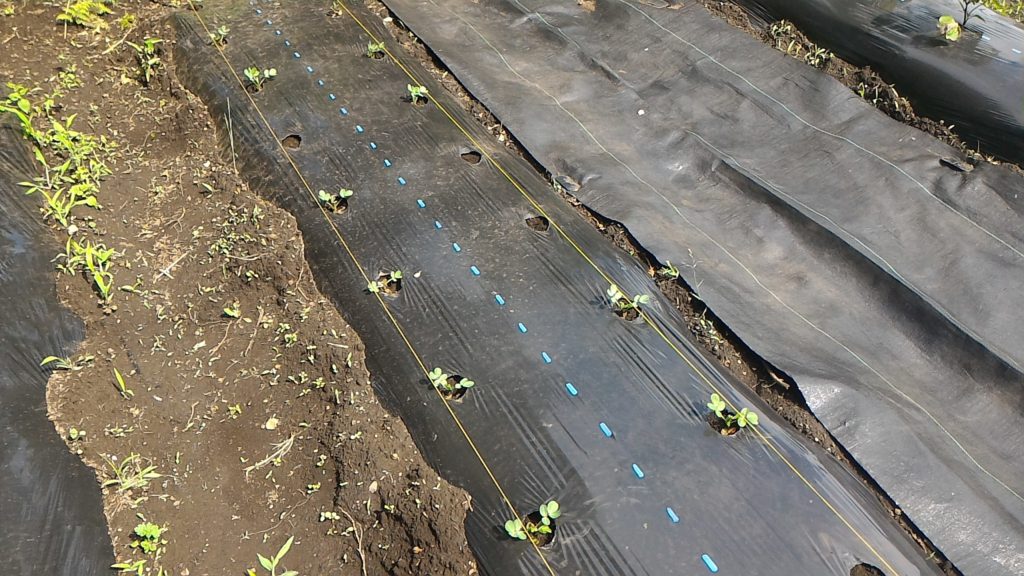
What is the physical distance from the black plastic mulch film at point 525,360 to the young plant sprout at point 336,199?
0.06m

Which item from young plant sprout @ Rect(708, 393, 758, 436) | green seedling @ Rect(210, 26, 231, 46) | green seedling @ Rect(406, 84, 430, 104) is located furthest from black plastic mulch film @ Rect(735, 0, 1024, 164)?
green seedling @ Rect(210, 26, 231, 46)

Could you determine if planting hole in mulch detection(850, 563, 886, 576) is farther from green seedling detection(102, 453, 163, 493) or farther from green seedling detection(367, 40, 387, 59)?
green seedling detection(367, 40, 387, 59)

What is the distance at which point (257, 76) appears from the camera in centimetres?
431

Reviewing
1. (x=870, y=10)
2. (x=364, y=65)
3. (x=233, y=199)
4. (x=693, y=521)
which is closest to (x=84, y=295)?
(x=233, y=199)

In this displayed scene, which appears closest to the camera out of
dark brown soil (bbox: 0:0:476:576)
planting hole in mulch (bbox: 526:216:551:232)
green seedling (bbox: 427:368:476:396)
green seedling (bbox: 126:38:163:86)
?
dark brown soil (bbox: 0:0:476:576)

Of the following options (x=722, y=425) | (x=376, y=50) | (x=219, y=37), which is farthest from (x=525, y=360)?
(x=219, y=37)

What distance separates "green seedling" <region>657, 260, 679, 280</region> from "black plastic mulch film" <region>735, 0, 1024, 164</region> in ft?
7.78

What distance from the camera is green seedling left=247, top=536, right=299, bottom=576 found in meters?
2.40

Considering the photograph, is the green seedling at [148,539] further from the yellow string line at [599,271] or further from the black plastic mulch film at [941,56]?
the black plastic mulch film at [941,56]

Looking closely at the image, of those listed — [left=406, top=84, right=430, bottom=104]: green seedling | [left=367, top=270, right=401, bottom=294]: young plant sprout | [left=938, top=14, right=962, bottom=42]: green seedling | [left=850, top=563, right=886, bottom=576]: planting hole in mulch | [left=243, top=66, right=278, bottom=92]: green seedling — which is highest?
[left=938, top=14, right=962, bottom=42]: green seedling

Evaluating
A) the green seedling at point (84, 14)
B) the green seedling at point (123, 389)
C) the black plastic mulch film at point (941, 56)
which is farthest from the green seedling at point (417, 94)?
the black plastic mulch film at point (941, 56)

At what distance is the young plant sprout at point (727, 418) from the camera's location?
107 inches

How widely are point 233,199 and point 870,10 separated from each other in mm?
4661

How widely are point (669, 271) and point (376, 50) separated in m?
2.74
